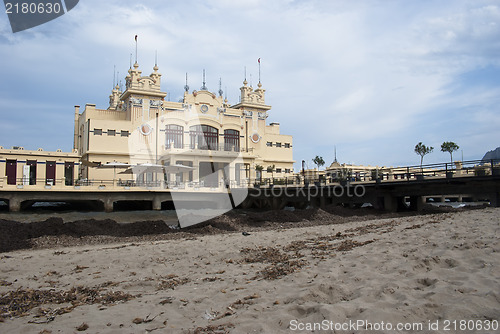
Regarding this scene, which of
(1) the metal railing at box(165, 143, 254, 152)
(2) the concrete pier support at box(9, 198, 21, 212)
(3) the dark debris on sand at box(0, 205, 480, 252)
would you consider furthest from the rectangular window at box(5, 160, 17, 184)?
(3) the dark debris on sand at box(0, 205, 480, 252)

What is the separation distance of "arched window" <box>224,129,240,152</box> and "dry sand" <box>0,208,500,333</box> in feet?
133

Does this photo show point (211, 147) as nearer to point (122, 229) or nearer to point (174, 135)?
point (174, 135)

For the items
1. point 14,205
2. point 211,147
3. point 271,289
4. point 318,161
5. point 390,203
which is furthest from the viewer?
point 318,161

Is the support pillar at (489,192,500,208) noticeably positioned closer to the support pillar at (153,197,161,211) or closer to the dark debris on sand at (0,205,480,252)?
the dark debris on sand at (0,205,480,252)

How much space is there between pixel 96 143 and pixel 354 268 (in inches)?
1606

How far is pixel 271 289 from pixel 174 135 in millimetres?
41455

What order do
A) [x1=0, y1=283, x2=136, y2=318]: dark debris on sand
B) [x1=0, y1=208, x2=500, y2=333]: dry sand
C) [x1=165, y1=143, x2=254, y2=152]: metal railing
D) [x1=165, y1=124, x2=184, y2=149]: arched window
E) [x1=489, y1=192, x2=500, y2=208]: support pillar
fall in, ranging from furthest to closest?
[x1=165, y1=124, x2=184, y2=149]: arched window → [x1=165, y1=143, x2=254, y2=152]: metal railing → [x1=489, y1=192, x2=500, y2=208]: support pillar → [x1=0, y1=283, x2=136, y2=318]: dark debris on sand → [x1=0, y1=208, x2=500, y2=333]: dry sand

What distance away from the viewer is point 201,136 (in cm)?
4747

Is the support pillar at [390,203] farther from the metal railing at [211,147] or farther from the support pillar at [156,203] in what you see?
the metal railing at [211,147]

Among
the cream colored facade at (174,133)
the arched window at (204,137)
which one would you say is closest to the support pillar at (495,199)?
the cream colored facade at (174,133)

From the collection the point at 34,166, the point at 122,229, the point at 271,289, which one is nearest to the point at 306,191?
the point at 122,229

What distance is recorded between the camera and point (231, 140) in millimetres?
50250

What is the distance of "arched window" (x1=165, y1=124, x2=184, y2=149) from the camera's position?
147ft

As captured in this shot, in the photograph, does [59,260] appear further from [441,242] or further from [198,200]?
[198,200]
